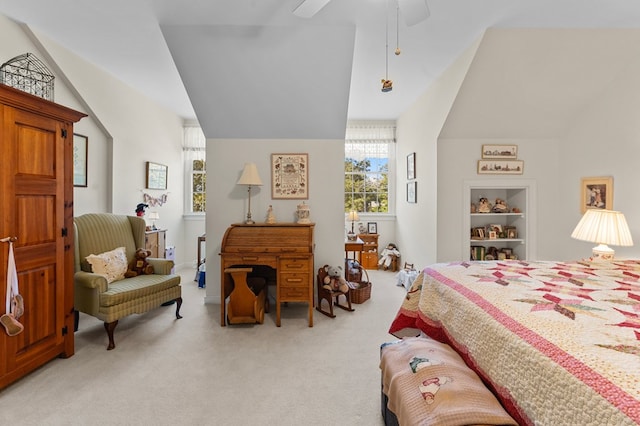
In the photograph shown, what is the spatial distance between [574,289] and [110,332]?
10.3 feet

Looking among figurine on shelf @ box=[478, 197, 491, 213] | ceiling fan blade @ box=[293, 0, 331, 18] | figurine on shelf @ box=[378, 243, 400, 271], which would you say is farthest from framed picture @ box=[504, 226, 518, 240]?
ceiling fan blade @ box=[293, 0, 331, 18]

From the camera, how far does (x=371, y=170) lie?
18.6 ft

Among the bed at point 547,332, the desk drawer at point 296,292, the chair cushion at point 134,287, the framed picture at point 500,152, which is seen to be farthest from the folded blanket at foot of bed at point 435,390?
the framed picture at point 500,152

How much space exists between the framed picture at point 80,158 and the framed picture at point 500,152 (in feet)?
15.4

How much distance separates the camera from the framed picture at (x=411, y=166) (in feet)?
15.4

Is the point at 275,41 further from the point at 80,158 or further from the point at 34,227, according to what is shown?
the point at 80,158

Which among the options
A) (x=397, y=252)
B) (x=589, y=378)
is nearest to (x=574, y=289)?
(x=589, y=378)

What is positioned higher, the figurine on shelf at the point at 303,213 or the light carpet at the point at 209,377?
the figurine on shelf at the point at 303,213

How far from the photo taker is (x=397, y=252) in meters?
5.25

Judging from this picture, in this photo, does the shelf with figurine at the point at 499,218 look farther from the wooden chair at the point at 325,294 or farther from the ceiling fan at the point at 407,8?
the ceiling fan at the point at 407,8

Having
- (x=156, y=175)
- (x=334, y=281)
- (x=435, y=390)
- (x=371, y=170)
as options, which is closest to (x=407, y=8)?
(x=435, y=390)

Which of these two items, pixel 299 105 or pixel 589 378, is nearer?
pixel 589 378

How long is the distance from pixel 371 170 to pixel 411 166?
1.00 meters

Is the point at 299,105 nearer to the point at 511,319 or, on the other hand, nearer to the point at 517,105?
the point at 517,105
